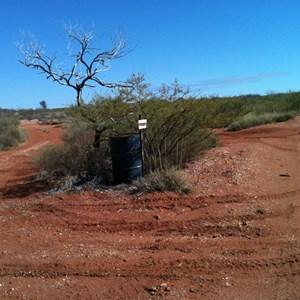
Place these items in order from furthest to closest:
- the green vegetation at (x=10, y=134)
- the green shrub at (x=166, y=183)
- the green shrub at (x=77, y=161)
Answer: the green vegetation at (x=10, y=134) < the green shrub at (x=77, y=161) < the green shrub at (x=166, y=183)

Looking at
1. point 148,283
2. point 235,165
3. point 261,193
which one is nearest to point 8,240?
point 148,283

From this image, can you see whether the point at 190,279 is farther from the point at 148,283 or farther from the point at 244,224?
the point at 244,224

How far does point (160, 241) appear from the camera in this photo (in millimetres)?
7633

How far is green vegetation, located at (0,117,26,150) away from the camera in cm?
3033

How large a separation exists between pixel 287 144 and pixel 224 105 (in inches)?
173

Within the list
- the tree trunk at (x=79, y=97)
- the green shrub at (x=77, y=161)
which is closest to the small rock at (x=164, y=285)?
the green shrub at (x=77, y=161)

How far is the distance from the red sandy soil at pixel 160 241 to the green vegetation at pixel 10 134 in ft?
59.7

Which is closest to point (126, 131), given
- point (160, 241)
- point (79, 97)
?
point (79, 97)

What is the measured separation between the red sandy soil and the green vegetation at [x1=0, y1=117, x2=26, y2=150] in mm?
18186

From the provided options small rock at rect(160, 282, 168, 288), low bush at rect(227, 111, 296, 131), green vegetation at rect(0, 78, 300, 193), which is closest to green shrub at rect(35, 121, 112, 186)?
green vegetation at rect(0, 78, 300, 193)

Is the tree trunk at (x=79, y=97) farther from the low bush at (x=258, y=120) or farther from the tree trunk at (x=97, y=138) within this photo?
the low bush at (x=258, y=120)

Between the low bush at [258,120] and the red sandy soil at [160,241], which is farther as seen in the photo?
the low bush at [258,120]

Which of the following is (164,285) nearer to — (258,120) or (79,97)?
(79,97)

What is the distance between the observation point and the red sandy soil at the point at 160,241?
19.2 feet
